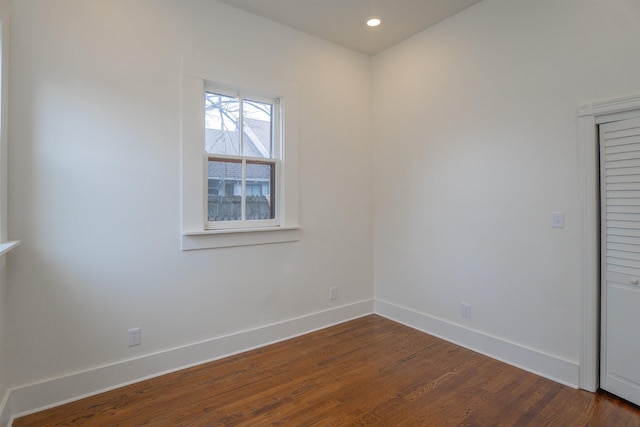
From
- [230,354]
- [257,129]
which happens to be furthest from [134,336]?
[257,129]

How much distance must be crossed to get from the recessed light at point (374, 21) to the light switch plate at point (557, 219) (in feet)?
7.17

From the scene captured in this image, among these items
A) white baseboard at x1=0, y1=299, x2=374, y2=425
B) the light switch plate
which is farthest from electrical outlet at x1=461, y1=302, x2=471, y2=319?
white baseboard at x1=0, y1=299, x2=374, y2=425

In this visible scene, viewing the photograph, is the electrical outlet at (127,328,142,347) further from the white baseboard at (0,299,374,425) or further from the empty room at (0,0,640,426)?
the white baseboard at (0,299,374,425)

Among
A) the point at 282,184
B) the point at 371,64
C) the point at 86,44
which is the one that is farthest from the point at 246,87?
the point at 371,64

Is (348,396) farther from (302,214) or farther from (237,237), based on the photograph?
(302,214)

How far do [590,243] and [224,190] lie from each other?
2.72 m

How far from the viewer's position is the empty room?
78.1 inches

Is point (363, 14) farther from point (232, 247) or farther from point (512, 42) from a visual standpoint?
point (232, 247)

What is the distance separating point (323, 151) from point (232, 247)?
134cm

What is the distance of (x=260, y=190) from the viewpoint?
296 centimetres

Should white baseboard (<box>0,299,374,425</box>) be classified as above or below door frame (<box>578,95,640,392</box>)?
below

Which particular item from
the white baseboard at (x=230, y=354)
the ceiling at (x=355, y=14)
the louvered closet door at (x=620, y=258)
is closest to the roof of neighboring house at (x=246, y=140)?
the ceiling at (x=355, y=14)

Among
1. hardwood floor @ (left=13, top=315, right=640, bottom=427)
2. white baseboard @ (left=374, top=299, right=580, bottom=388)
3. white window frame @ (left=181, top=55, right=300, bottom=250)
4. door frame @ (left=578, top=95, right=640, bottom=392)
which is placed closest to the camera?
hardwood floor @ (left=13, top=315, right=640, bottom=427)

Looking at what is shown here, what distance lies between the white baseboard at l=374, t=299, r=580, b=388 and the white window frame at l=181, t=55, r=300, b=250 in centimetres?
151
